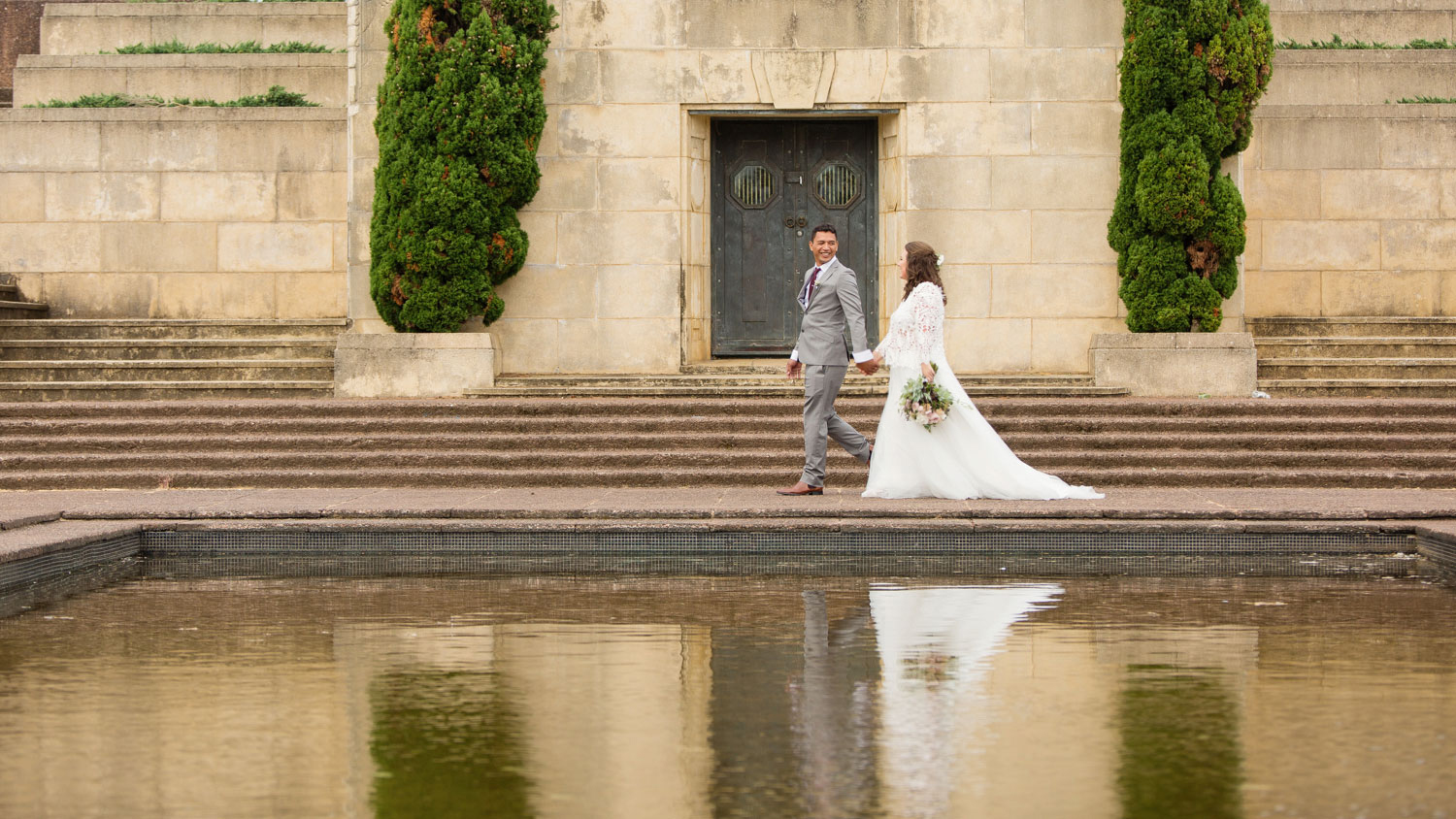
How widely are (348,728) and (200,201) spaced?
50.3 feet

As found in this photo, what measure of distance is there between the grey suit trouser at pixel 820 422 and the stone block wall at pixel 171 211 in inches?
344

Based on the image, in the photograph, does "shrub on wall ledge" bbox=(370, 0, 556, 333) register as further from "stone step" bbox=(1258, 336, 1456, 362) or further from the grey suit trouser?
"stone step" bbox=(1258, 336, 1456, 362)

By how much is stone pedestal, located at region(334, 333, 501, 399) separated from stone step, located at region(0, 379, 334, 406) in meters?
0.45

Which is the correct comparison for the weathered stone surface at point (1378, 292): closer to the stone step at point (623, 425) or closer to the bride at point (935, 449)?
the stone step at point (623, 425)

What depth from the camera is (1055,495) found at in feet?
40.9

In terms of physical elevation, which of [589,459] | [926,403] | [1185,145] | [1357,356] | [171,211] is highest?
[1185,145]

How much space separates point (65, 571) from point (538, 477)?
511 cm

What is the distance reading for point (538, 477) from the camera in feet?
47.6

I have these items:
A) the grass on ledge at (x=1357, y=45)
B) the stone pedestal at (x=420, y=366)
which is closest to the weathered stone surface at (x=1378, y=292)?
the grass on ledge at (x=1357, y=45)

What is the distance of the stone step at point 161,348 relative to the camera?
18469 mm

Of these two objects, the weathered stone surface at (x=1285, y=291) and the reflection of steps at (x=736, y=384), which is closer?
the reflection of steps at (x=736, y=384)

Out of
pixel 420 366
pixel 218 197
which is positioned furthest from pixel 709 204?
pixel 218 197

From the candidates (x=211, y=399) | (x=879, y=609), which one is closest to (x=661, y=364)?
(x=211, y=399)

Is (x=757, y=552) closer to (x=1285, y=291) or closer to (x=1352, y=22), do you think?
(x=1285, y=291)
